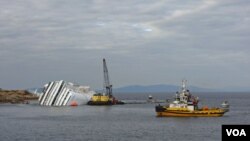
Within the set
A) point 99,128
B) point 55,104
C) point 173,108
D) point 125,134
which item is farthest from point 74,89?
point 125,134

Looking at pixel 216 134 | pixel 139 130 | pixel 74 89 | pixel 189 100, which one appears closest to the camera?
pixel 216 134

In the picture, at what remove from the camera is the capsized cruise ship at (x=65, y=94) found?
161 meters

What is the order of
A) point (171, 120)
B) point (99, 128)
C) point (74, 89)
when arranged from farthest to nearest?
1. point (74, 89)
2. point (171, 120)
3. point (99, 128)

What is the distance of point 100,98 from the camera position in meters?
165

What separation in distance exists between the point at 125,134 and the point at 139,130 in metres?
5.89

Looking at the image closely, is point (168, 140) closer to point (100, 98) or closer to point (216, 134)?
point (216, 134)

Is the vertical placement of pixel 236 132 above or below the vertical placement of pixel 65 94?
below

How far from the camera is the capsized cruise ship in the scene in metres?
161

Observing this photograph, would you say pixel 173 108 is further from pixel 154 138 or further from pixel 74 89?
pixel 74 89

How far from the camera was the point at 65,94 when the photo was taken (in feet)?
532

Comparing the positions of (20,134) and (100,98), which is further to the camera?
(100,98)

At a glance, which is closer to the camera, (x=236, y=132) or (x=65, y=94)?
(x=236, y=132)

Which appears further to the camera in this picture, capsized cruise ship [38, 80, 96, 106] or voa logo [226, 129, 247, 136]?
capsized cruise ship [38, 80, 96, 106]

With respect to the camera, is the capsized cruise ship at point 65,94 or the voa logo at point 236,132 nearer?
the voa logo at point 236,132
